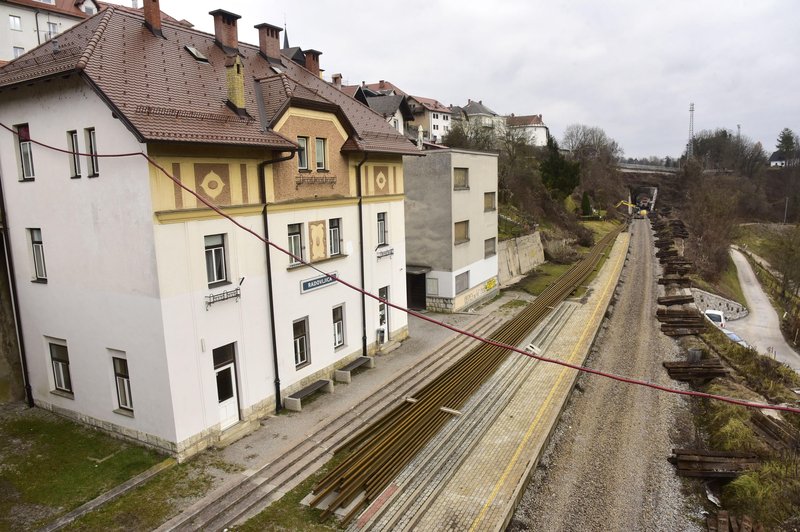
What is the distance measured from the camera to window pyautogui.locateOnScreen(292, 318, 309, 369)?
16906mm

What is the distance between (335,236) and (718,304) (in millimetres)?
34856

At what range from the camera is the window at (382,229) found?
70.2 feet

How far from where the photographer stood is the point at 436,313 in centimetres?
2852

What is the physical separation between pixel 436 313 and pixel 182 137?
1871 centimetres

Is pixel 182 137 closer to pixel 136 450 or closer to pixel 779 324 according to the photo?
pixel 136 450

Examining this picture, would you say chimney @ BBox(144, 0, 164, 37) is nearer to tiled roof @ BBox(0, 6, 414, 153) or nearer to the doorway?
tiled roof @ BBox(0, 6, 414, 153)

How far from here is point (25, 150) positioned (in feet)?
47.8

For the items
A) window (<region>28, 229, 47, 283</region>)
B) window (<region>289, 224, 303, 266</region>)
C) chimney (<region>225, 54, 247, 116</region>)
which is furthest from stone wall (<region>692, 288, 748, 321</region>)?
window (<region>28, 229, 47, 283</region>)

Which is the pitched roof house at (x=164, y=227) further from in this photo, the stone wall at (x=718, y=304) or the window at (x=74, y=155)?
the stone wall at (x=718, y=304)

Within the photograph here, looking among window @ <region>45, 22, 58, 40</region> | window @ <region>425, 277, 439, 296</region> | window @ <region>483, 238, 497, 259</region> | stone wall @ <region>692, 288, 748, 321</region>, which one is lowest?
stone wall @ <region>692, 288, 748, 321</region>

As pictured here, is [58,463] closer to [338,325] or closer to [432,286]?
[338,325]

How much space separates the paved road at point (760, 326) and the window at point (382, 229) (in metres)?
26.6

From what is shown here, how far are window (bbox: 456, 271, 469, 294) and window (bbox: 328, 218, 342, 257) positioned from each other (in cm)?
1131

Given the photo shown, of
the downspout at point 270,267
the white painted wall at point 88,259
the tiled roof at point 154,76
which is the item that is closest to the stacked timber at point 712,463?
the downspout at point 270,267
